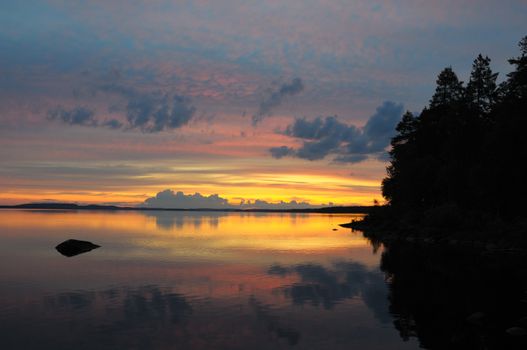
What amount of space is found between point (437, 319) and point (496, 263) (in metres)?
22.2

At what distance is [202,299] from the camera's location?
92.7ft

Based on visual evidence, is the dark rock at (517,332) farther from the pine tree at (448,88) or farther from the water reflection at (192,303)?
the pine tree at (448,88)

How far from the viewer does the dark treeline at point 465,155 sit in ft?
168

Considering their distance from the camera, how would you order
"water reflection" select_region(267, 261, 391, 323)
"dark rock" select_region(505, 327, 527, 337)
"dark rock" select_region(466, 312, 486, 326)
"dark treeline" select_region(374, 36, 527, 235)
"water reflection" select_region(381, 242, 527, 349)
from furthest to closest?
"dark treeline" select_region(374, 36, 527, 235)
"water reflection" select_region(267, 261, 391, 323)
"dark rock" select_region(466, 312, 486, 326)
"water reflection" select_region(381, 242, 527, 349)
"dark rock" select_region(505, 327, 527, 337)

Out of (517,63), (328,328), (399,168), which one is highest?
(517,63)

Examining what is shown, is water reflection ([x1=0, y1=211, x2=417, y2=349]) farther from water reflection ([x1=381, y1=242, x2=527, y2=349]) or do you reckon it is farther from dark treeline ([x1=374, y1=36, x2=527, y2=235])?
dark treeline ([x1=374, y1=36, x2=527, y2=235])

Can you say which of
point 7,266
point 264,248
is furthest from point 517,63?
point 7,266

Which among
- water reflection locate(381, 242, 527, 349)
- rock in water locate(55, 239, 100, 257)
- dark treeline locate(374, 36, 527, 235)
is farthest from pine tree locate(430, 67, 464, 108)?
rock in water locate(55, 239, 100, 257)

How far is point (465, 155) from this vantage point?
65188 mm

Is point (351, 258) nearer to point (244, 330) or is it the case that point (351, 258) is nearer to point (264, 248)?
point (264, 248)

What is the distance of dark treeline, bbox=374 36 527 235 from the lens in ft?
168

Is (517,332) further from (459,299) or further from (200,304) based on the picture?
(200,304)

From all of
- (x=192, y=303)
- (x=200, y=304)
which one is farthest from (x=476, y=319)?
(x=192, y=303)

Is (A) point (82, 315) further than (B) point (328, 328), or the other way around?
(A) point (82, 315)
